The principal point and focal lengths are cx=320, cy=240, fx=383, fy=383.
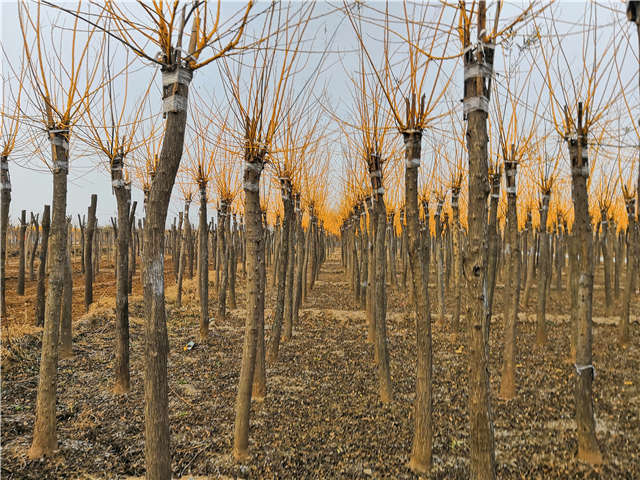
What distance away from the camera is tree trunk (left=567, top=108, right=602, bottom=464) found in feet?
11.1

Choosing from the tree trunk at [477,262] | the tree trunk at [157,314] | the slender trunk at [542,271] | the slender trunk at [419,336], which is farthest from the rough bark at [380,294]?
the slender trunk at [542,271]

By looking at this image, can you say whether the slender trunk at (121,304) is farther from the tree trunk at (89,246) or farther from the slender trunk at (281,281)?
the tree trunk at (89,246)

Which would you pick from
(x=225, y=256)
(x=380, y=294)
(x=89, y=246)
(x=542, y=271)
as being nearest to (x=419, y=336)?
(x=380, y=294)

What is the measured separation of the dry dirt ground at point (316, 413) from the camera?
332 centimetres

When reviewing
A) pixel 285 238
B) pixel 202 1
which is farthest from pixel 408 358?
pixel 202 1

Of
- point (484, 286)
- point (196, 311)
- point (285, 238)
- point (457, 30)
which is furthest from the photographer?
point (196, 311)

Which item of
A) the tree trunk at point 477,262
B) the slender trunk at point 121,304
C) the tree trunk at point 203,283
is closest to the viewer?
the tree trunk at point 477,262

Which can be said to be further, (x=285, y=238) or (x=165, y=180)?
(x=285, y=238)

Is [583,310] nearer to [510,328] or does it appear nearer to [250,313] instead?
[510,328]

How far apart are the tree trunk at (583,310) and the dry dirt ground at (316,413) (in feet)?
0.78

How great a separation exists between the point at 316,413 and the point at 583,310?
2945 millimetres

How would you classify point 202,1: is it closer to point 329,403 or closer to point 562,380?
point 329,403

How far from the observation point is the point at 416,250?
134 inches

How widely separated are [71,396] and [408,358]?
4940mm
